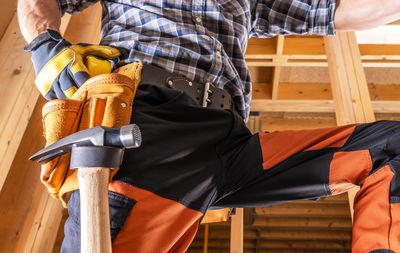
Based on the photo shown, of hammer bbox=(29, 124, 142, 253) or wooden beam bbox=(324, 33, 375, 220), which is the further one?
wooden beam bbox=(324, 33, 375, 220)

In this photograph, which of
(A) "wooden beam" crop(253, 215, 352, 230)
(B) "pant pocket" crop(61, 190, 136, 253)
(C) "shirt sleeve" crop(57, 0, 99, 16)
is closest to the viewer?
(B) "pant pocket" crop(61, 190, 136, 253)

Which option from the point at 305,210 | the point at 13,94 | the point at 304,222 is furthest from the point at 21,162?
the point at 304,222

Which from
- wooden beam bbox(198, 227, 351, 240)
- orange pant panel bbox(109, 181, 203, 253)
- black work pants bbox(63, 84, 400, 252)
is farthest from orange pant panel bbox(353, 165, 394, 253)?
wooden beam bbox(198, 227, 351, 240)

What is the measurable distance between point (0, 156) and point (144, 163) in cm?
94

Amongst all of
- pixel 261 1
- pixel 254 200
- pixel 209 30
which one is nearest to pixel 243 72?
pixel 209 30

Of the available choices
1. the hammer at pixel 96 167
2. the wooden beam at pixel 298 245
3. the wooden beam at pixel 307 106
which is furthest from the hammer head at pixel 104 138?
the wooden beam at pixel 298 245

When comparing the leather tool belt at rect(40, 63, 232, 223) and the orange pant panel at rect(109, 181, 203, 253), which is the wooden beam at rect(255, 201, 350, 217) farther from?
the leather tool belt at rect(40, 63, 232, 223)

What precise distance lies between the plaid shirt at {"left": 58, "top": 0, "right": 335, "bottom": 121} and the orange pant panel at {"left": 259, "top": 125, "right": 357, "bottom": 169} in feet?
0.79

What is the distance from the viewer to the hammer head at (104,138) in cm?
66

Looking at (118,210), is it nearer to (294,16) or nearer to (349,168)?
(349,168)

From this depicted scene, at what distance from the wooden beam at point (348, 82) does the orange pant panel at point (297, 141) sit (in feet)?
1.99

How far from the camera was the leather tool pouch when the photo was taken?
30.8 inches

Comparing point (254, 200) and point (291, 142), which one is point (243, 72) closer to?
point (291, 142)

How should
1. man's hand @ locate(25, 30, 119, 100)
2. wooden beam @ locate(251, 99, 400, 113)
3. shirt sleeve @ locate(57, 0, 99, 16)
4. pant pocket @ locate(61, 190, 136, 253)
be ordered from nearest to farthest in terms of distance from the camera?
1. pant pocket @ locate(61, 190, 136, 253)
2. man's hand @ locate(25, 30, 119, 100)
3. shirt sleeve @ locate(57, 0, 99, 16)
4. wooden beam @ locate(251, 99, 400, 113)
